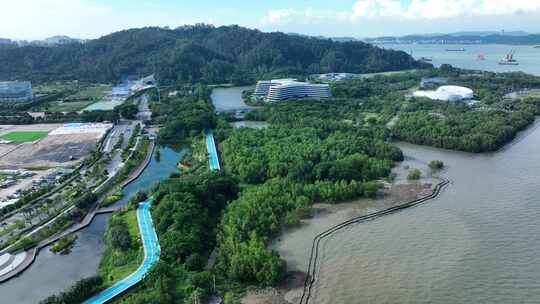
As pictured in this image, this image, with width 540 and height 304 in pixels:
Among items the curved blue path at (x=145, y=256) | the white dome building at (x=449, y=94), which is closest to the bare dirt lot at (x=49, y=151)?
the curved blue path at (x=145, y=256)

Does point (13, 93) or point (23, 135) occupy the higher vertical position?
point (13, 93)

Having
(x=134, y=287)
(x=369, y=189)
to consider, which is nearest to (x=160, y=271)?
(x=134, y=287)

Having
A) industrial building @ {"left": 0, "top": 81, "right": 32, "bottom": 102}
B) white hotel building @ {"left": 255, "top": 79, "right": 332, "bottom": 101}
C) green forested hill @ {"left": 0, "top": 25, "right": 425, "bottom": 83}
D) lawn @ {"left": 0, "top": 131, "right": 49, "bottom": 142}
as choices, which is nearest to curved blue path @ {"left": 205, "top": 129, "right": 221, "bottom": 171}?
lawn @ {"left": 0, "top": 131, "right": 49, "bottom": 142}

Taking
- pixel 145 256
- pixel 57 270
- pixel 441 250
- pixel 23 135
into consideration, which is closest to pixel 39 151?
pixel 23 135

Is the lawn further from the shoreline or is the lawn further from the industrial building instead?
the shoreline

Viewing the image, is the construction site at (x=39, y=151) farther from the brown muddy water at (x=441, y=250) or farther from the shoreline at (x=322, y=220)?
the brown muddy water at (x=441, y=250)

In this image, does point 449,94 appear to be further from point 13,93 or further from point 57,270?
point 13,93
